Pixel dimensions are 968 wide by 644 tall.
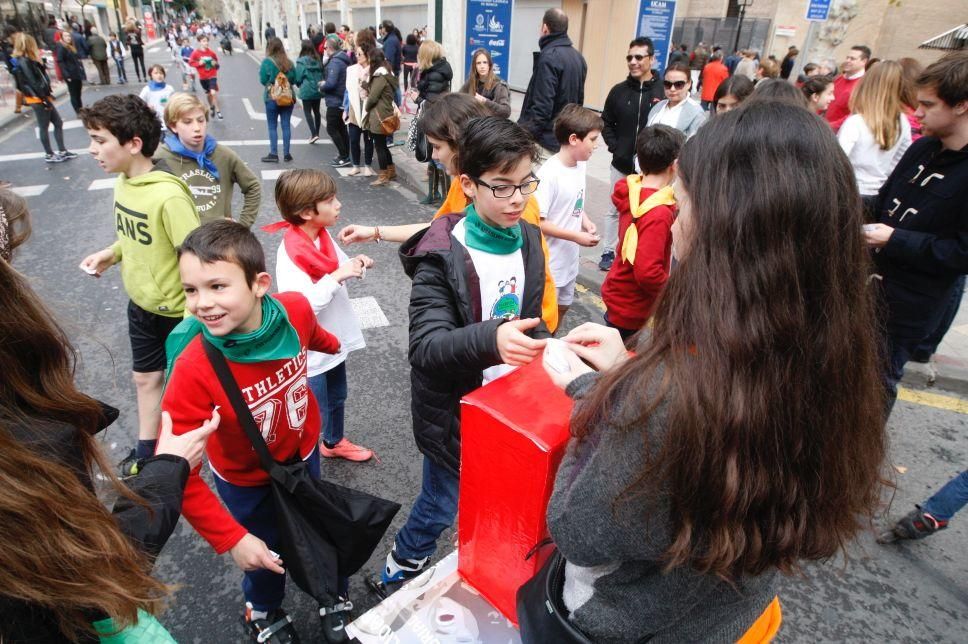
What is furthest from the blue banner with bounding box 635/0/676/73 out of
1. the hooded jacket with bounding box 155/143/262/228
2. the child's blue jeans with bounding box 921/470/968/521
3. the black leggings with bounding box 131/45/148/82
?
the black leggings with bounding box 131/45/148/82

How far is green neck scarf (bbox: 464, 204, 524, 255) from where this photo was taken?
1.89 m

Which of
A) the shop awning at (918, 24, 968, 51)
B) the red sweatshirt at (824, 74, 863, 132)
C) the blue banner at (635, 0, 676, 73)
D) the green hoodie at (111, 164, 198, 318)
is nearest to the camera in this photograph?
the green hoodie at (111, 164, 198, 318)

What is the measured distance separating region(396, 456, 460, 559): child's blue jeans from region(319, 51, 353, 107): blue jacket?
829cm

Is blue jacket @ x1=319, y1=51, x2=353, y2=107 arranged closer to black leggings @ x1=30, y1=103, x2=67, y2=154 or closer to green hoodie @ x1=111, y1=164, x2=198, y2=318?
black leggings @ x1=30, y1=103, x2=67, y2=154

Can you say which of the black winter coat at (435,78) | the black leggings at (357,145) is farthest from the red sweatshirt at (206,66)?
the black winter coat at (435,78)

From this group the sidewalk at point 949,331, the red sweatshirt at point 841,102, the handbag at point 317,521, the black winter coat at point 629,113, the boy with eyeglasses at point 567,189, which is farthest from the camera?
the red sweatshirt at point 841,102

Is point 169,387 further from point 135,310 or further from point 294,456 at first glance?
point 135,310

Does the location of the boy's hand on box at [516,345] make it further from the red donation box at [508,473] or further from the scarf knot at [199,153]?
the scarf knot at [199,153]

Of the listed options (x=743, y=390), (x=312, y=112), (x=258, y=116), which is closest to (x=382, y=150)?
(x=312, y=112)

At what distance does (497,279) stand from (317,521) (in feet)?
3.49

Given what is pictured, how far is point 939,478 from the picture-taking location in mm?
3199

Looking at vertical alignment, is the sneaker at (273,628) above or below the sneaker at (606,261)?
below

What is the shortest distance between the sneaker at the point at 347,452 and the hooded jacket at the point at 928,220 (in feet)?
9.81

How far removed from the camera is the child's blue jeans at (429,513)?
2.06 meters
